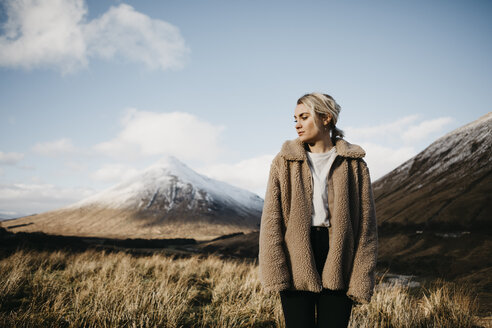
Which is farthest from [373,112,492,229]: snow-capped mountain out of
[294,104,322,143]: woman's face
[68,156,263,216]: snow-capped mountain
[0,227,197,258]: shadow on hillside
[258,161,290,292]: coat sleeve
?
[68,156,263,216]: snow-capped mountain

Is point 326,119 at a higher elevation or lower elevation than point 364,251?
higher

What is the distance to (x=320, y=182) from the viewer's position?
5.91 feet

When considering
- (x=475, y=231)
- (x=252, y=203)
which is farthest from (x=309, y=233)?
(x=252, y=203)

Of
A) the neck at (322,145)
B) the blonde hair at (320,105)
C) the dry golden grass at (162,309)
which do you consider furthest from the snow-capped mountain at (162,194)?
the blonde hair at (320,105)

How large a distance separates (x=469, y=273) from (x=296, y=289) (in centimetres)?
841

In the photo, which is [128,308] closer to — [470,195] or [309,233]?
[309,233]

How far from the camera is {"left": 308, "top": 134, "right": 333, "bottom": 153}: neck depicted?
1.92 metres

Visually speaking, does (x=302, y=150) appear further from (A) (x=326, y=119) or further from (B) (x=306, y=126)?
(A) (x=326, y=119)

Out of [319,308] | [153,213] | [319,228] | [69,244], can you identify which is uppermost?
[319,228]

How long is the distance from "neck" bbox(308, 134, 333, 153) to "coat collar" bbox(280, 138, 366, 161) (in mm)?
63

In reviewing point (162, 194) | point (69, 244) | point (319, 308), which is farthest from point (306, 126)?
point (162, 194)

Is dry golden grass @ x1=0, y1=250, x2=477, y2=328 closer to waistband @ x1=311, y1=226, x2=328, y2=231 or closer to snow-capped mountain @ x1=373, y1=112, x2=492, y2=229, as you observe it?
waistband @ x1=311, y1=226, x2=328, y2=231

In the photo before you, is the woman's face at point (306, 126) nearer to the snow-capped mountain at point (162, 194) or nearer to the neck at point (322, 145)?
the neck at point (322, 145)

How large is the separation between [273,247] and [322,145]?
2.57 ft
